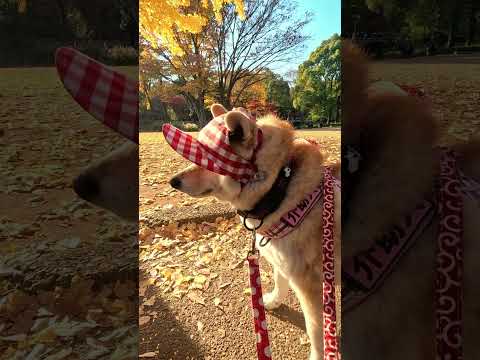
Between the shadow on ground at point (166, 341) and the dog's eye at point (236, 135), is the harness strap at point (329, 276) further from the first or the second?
the shadow on ground at point (166, 341)

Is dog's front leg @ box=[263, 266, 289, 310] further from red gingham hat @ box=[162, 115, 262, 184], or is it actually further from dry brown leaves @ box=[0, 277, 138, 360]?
dry brown leaves @ box=[0, 277, 138, 360]

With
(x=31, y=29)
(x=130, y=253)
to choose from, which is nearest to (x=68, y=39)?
(x=31, y=29)

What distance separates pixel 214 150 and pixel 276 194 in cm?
24

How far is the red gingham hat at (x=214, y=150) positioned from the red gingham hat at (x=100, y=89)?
264 mm

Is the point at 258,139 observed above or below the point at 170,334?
above

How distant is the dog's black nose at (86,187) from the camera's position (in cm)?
57

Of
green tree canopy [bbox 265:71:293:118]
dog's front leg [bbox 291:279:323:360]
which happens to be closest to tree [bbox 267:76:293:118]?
green tree canopy [bbox 265:71:293:118]

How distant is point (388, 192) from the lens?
528 millimetres

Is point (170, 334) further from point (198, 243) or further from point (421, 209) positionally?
point (421, 209)

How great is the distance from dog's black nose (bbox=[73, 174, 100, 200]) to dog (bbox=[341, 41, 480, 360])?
42 centimetres

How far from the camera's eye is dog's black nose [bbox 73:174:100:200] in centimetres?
57

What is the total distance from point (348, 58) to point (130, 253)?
1.63 ft

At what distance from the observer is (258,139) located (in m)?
0.95

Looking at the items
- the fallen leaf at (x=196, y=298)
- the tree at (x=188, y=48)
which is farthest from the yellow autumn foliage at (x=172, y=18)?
the fallen leaf at (x=196, y=298)
